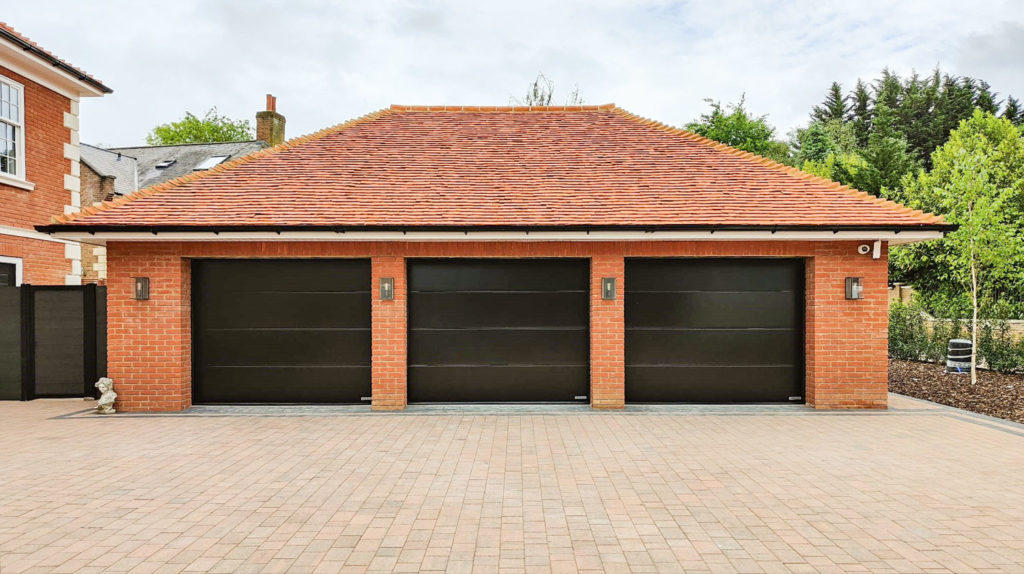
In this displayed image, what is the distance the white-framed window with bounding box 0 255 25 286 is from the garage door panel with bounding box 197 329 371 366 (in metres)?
4.58

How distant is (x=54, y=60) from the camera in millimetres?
10867

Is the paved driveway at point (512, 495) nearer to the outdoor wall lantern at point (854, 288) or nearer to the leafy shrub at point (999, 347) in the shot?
the outdoor wall lantern at point (854, 288)

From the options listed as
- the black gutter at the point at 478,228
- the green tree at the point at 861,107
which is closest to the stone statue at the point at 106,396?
the black gutter at the point at 478,228

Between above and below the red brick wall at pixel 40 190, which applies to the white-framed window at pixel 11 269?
below

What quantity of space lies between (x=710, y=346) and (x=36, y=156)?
1293 cm

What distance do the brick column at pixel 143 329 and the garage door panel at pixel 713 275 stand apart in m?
7.00

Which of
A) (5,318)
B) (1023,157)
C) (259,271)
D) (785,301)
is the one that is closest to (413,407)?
(259,271)

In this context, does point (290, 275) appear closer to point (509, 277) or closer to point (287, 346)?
point (287, 346)

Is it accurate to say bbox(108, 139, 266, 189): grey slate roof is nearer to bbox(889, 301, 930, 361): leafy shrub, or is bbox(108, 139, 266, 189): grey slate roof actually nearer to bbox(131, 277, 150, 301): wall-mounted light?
bbox(131, 277, 150, 301): wall-mounted light

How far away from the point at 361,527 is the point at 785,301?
7397mm

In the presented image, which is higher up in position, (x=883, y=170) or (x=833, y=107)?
(x=833, y=107)

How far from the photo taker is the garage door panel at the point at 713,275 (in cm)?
905

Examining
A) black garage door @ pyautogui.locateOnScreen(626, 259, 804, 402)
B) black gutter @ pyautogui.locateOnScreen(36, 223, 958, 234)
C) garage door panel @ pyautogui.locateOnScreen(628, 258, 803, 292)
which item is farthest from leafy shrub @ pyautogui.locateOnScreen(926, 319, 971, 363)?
garage door panel @ pyautogui.locateOnScreen(628, 258, 803, 292)

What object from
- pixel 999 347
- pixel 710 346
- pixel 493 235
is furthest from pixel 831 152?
pixel 493 235
